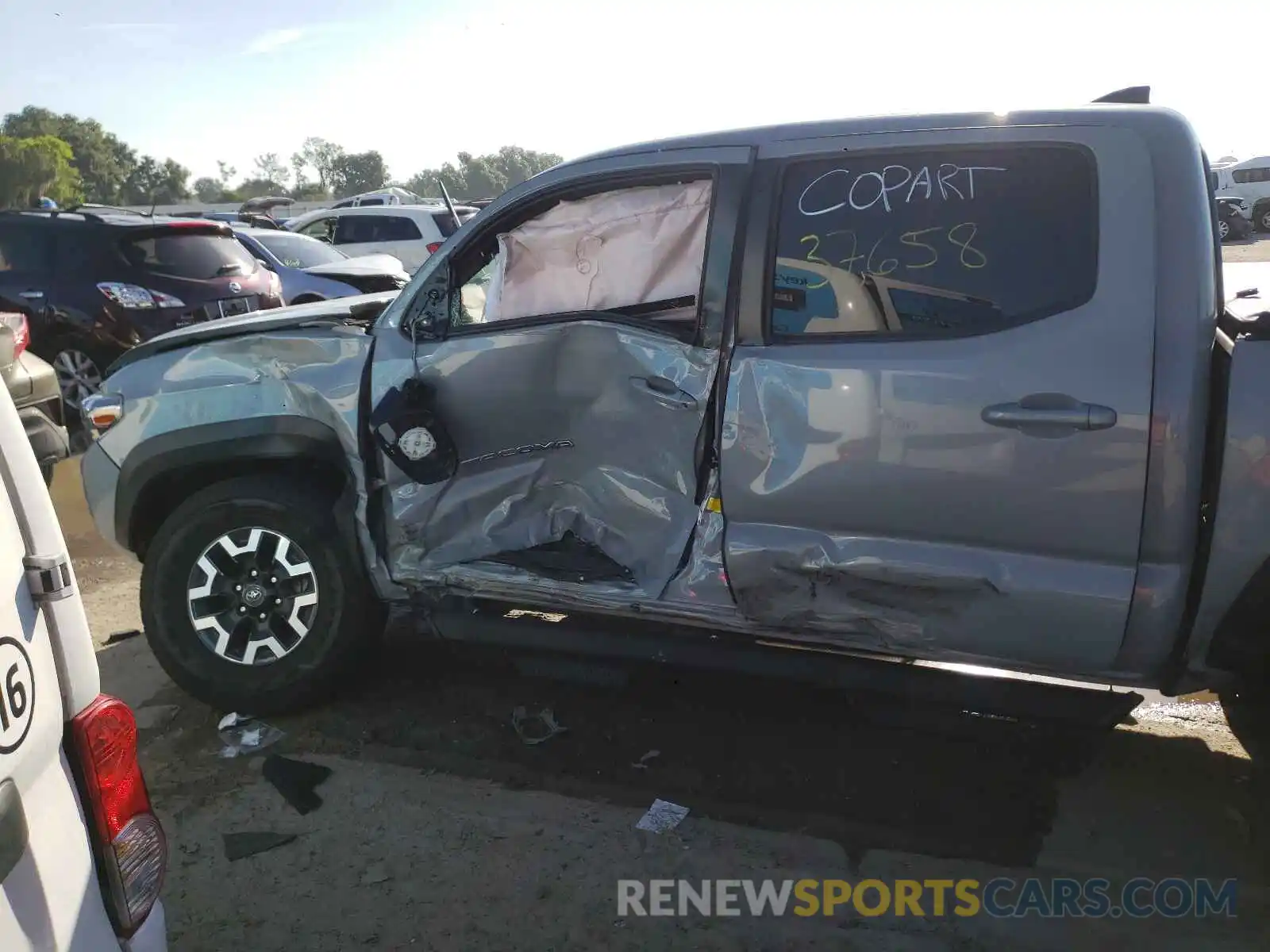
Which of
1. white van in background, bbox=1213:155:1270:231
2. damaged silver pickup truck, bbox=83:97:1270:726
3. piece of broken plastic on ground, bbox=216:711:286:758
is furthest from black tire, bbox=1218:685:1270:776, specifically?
white van in background, bbox=1213:155:1270:231

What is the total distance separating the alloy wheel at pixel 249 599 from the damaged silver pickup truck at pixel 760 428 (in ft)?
0.04

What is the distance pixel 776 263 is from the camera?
2.96 m

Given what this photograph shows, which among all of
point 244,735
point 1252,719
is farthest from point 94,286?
point 1252,719

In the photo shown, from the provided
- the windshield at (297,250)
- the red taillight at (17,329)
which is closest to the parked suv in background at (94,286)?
the red taillight at (17,329)

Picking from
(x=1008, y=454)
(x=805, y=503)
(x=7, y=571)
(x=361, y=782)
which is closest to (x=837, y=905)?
(x=805, y=503)

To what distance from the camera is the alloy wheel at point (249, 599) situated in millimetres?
3631

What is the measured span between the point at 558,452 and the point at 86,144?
9011 cm

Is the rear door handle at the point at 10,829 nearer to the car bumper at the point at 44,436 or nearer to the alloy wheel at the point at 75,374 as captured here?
the car bumper at the point at 44,436

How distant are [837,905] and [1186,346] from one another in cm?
174

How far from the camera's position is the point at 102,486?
12.4ft

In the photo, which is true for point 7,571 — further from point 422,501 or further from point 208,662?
point 208,662

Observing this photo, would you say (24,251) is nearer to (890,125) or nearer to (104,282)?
(104,282)

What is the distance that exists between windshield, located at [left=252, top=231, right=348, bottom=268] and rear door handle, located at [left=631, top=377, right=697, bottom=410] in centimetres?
894

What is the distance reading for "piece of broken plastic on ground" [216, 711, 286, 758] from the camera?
3.59 meters
